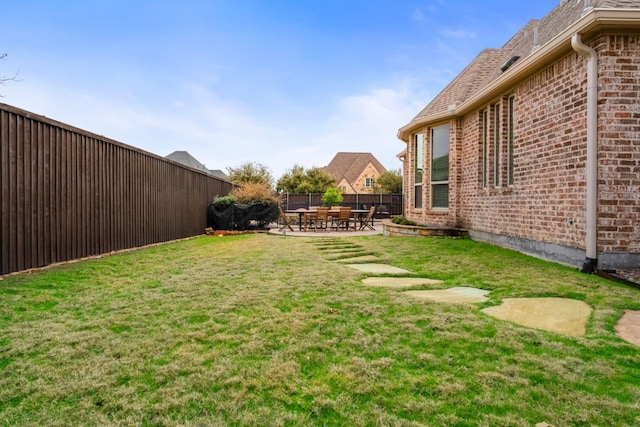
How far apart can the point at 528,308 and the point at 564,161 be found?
325 cm

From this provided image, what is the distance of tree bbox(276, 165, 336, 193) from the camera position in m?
29.5

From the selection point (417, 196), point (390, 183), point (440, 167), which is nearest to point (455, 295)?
point (440, 167)

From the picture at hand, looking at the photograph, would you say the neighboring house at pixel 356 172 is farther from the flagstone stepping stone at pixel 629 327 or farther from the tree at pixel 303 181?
the flagstone stepping stone at pixel 629 327

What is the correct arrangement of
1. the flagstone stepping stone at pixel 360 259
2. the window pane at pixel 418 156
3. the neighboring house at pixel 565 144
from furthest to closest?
the window pane at pixel 418 156, the flagstone stepping stone at pixel 360 259, the neighboring house at pixel 565 144

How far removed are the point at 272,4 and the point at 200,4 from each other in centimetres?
202

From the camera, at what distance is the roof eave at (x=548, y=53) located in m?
4.50

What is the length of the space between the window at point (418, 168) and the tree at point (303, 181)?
18.9 m

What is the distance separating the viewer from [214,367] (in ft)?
6.61

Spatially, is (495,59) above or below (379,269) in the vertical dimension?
above

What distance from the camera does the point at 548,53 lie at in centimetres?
546

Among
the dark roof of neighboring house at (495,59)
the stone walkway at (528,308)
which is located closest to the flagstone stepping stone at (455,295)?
the stone walkway at (528,308)

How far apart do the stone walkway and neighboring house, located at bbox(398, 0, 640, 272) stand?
204 centimetres

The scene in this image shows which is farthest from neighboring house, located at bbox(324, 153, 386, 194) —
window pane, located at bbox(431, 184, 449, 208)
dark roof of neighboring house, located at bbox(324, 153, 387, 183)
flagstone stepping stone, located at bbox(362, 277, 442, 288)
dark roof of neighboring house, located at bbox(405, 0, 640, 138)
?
flagstone stepping stone, located at bbox(362, 277, 442, 288)

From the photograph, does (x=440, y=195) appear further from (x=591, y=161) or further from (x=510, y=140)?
(x=591, y=161)
